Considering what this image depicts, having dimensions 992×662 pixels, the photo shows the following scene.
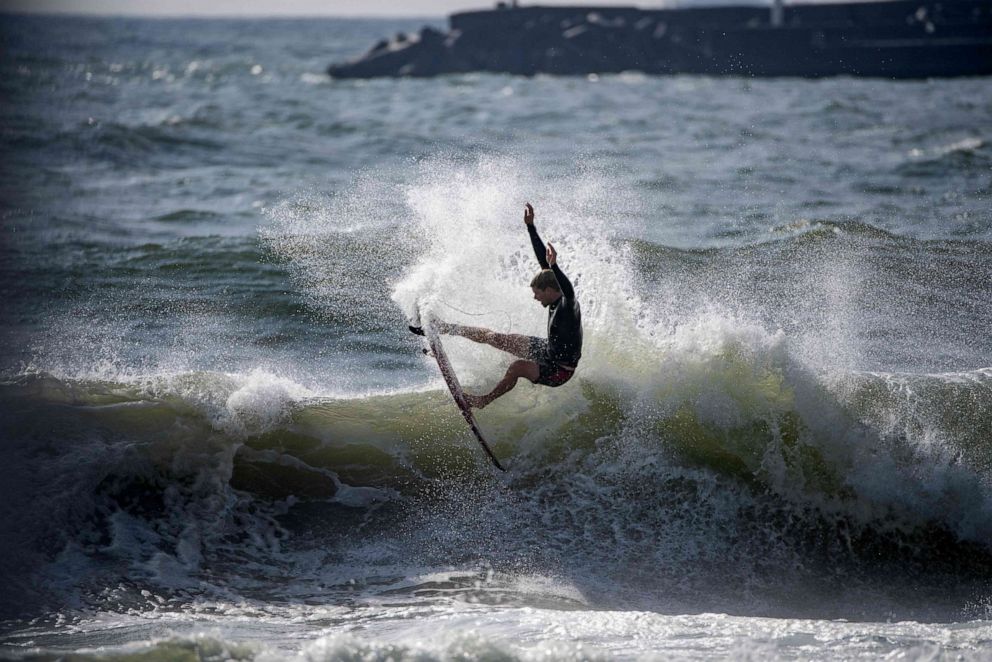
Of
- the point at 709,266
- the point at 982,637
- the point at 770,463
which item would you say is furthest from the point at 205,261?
the point at 982,637

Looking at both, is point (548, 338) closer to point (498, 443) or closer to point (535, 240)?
point (535, 240)

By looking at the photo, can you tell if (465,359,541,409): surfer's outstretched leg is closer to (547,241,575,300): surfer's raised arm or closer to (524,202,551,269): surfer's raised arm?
(547,241,575,300): surfer's raised arm

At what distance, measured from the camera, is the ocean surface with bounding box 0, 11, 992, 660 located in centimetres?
676

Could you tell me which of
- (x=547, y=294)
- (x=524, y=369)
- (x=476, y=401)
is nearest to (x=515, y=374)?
(x=524, y=369)

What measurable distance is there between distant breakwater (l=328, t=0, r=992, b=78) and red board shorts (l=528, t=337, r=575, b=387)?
33392 millimetres

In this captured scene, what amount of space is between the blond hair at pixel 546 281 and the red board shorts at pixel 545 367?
21.3 inches

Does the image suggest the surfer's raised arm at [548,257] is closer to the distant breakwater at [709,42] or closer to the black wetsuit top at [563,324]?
the black wetsuit top at [563,324]

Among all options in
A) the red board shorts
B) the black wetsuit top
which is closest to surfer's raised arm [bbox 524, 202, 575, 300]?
the black wetsuit top

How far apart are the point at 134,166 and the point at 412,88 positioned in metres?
18.6

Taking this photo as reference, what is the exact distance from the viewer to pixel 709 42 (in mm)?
41656

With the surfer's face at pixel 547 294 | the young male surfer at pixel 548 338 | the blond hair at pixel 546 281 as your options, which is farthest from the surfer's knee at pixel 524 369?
the blond hair at pixel 546 281

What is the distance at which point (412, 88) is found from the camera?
39.1 metres

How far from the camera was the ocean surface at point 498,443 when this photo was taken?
676 cm

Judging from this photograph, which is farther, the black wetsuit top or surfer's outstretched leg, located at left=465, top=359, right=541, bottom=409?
surfer's outstretched leg, located at left=465, top=359, right=541, bottom=409
